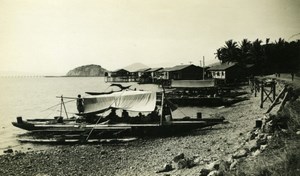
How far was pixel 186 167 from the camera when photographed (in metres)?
9.51

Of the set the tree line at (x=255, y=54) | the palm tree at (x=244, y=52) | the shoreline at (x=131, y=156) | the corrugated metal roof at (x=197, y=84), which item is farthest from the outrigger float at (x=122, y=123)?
the palm tree at (x=244, y=52)

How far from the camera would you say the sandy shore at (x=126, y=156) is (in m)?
10.9

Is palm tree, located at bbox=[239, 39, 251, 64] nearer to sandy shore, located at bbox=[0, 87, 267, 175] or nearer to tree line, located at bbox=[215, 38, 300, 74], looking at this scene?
tree line, located at bbox=[215, 38, 300, 74]

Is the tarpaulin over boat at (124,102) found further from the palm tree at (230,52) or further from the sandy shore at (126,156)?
the palm tree at (230,52)

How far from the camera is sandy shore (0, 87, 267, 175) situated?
35.9ft

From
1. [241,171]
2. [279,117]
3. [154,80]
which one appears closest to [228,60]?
Result: [154,80]

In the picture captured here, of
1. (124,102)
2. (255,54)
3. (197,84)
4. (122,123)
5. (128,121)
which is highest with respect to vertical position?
(255,54)

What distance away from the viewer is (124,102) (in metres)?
17.5

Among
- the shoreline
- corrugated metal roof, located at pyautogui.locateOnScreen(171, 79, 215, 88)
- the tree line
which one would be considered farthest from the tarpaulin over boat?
the tree line

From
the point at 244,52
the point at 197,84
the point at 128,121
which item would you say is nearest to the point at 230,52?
the point at 244,52

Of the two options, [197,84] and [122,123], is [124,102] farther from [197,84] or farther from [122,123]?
[197,84]

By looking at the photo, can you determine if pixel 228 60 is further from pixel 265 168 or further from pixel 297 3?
pixel 265 168

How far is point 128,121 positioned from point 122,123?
0.40m

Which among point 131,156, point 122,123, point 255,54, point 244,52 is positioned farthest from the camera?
point 244,52
